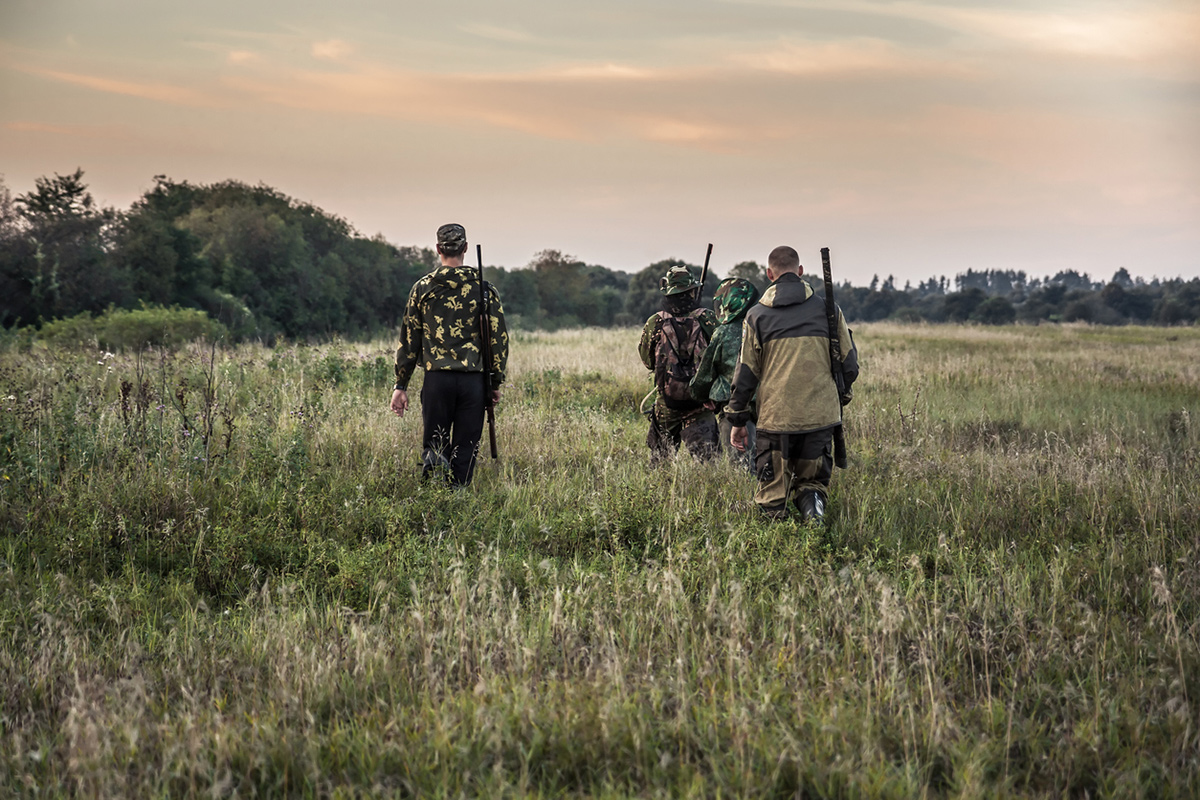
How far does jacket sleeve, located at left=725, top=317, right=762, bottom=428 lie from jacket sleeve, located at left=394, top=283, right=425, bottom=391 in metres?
2.68

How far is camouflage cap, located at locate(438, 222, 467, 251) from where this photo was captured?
628cm

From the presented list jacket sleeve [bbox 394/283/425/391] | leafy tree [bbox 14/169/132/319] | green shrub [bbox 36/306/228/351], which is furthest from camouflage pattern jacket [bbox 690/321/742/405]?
leafy tree [bbox 14/169/132/319]

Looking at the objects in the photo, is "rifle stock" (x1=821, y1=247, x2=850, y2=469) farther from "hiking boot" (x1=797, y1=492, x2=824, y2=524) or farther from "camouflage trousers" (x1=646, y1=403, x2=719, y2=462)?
"camouflage trousers" (x1=646, y1=403, x2=719, y2=462)

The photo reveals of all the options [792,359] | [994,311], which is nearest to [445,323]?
[792,359]

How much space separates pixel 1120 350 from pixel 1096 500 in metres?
22.7

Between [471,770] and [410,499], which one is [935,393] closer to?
[410,499]

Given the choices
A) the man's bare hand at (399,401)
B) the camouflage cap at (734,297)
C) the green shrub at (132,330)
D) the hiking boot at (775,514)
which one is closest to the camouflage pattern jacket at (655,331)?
the camouflage cap at (734,297)

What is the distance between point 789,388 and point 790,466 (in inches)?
25.8

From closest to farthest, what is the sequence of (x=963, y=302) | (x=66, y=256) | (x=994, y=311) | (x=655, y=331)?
1. (x=655, y=331)
2. (x=66, y=256)
3. (x=994, y=311)
4. (x=963, y=302)

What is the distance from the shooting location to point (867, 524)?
5602mm

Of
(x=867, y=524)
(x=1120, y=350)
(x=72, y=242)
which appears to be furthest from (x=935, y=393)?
(x=72, y=242)

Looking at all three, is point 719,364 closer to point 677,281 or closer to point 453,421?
point 677,281

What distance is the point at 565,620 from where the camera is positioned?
3625 millimetres

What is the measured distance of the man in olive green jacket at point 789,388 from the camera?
17.3ft
